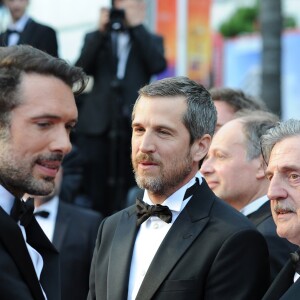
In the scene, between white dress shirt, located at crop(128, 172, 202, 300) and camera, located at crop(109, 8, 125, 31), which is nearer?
white dress shirt, located at crop(128, 172, 202, 300)

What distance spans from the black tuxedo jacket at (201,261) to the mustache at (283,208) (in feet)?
0.49

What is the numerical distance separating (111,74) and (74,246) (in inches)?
87.3

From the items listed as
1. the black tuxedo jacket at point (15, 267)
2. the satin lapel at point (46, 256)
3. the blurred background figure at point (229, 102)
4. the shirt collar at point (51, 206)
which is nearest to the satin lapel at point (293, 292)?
the satin lapel at point (46, 256)

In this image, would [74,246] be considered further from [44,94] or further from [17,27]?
[44,94]

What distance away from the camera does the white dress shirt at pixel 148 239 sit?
4.14 metres

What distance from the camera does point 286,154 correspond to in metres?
4.12

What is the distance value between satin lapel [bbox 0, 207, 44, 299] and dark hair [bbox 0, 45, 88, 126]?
1.29 feet

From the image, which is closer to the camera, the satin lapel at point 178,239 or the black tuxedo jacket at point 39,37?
the satin lapel at point 178,239

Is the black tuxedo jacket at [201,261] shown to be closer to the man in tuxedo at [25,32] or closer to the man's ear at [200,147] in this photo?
the man's ear at [200,147]

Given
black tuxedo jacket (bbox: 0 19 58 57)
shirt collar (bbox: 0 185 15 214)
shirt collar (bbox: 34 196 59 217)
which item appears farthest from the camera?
black tuxedo jacket (bbox: 0 19 58 57)

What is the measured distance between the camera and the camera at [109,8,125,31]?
7.77 meters

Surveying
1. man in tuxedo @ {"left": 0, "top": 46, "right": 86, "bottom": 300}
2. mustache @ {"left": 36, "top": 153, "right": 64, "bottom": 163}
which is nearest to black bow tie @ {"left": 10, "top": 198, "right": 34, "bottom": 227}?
man in tuxedo @ {"left": 0, "top": 46, "right": 86, "bottom": 300}

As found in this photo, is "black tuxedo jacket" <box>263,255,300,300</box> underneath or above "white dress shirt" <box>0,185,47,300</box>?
underneath

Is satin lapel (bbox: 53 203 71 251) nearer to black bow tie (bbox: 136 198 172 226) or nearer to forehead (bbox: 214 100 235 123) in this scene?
forehead (bbox: 214 100 235 123)
